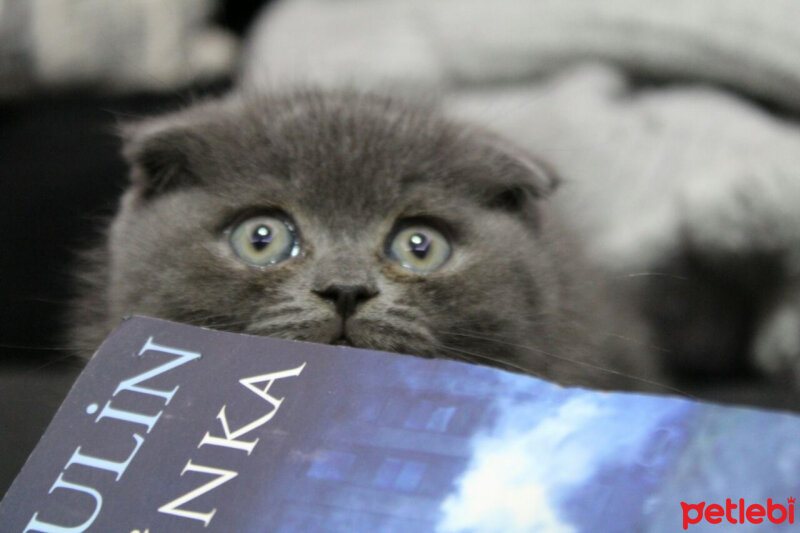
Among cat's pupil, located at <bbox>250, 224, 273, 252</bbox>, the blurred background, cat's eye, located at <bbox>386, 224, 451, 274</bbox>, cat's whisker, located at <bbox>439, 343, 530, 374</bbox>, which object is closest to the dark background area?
→ the blurred background

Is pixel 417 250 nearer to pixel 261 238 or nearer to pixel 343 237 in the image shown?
pixel 343 237

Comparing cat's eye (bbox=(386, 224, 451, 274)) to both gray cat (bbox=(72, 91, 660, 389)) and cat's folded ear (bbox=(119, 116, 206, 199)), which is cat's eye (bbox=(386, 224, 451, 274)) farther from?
cat's folded ear (bbox=(119, 116, 206, 199))

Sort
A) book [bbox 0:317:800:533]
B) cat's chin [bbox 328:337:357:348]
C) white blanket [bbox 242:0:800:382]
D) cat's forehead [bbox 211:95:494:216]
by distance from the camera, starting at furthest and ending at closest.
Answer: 1. white blanket [bbox 242:0:800:382]
2. cat's forehead [bbox 211:95:494:216]
3. cat's chin [bbox 328:337:357:348]
4. book [bbox 0:317:800:533]

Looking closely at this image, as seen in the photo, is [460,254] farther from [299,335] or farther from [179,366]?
[179,366]

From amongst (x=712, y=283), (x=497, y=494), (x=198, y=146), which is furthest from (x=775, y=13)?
(x=497, y=494)

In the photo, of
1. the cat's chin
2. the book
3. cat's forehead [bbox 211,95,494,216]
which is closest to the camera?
the book

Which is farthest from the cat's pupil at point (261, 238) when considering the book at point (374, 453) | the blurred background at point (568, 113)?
the blurred background at point (568, 113)
